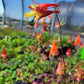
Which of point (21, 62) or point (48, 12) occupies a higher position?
point (48, 12)

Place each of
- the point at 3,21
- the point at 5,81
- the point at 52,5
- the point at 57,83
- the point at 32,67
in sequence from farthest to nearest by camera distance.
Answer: the point at 3,21 → the point at 32,67 → the point at 5,81 → the point at 57,83 → the point at 52,5

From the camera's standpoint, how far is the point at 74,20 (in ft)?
8.16

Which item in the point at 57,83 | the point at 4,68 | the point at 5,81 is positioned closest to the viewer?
the point at 57,83

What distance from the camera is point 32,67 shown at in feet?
4.37

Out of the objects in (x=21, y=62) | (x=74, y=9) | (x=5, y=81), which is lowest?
(x=5, y=81)

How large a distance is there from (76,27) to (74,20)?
19 cm

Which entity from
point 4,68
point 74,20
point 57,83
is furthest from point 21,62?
point 74,20

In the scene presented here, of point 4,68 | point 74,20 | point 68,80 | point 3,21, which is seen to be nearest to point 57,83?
point 68,80

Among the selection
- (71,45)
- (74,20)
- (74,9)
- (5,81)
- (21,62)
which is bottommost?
(5,81)

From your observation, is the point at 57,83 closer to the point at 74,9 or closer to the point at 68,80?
the point at 68,80

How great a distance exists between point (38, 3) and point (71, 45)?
1.84 metres

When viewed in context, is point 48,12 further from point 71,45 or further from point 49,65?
point 71,45

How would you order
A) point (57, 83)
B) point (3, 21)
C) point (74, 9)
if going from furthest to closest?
1. point (3, 21)
2. point (74, 9)
3. point (57, 83)

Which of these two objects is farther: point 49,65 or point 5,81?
point 49,65
